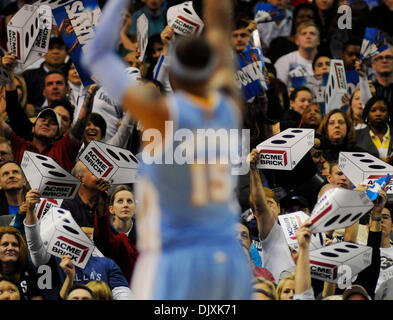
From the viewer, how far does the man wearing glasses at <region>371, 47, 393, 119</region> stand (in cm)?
1084

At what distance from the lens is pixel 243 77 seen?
9.53 metres

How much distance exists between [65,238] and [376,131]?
3.73 metres

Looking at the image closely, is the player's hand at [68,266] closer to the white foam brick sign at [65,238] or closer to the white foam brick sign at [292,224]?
the white foam brick sign at [65,238]

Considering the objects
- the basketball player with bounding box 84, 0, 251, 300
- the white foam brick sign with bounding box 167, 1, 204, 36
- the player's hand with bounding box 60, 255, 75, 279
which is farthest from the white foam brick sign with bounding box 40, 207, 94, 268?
the basketball player with bounding box 84, 0, 251, 300

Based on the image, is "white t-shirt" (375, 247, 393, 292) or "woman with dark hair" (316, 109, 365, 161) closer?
"white t-shirt" (375, 247, 393, 292)

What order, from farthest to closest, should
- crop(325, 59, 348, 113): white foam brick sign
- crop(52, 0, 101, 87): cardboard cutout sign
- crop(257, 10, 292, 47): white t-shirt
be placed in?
crop(257, 10, 292, 47): white t-shirt < crop(325, 59, 348, 113): white foam brick sign < crop(52, 0, 101, 87): cardboard cutout sign

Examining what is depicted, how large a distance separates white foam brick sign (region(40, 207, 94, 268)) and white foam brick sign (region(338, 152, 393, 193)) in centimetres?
218

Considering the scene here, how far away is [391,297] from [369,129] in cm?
292

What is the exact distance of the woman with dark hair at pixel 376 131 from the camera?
974 centimetres

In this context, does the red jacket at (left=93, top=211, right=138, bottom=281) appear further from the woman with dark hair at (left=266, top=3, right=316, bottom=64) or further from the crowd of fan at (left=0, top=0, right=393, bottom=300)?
the woman with dark hair at (left=266, top=3, right=316, bottom=64)

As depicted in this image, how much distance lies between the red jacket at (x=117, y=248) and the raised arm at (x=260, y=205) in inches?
40.2

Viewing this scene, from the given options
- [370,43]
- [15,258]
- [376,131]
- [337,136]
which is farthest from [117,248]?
[370,43]

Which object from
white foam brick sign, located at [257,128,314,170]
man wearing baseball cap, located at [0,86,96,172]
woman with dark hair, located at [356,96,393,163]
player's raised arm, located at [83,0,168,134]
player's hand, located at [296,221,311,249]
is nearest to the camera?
player's raised arm, located at [83,0,168,134]
